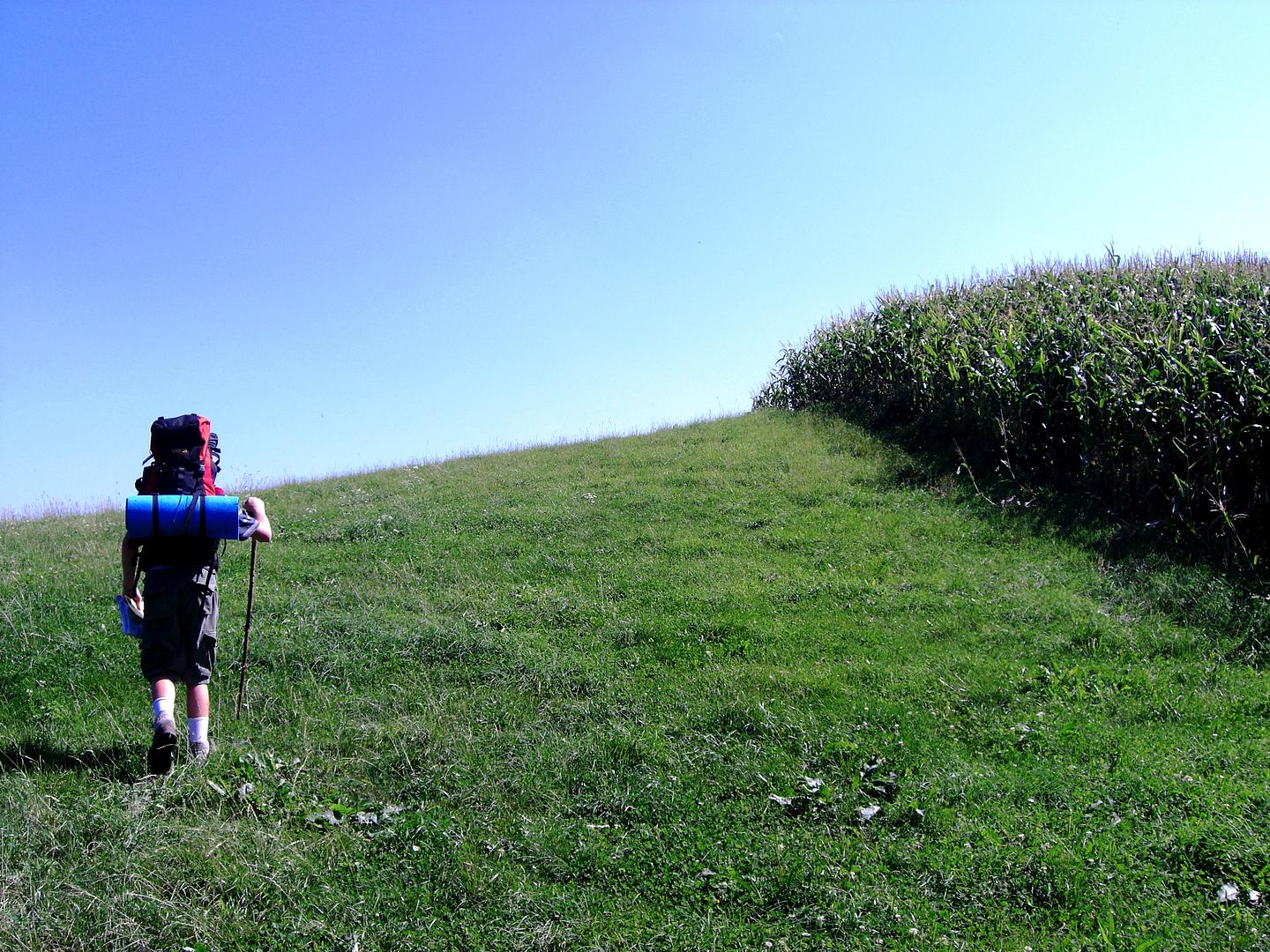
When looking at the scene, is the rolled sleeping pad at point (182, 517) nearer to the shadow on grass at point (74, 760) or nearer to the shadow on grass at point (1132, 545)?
the shadow on grass at point (74, 760)

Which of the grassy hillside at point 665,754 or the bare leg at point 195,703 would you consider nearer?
the grassy hillside at point 665,754

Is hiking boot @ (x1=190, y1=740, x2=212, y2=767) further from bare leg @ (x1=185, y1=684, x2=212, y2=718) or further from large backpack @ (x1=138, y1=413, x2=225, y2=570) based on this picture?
large backpack @ (x1=138, y1=413, x2=225, y2=570)

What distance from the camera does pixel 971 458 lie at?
46.4 feet

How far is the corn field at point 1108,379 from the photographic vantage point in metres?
10.4

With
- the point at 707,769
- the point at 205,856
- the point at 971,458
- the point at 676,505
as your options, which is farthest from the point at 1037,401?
the point at 205,856

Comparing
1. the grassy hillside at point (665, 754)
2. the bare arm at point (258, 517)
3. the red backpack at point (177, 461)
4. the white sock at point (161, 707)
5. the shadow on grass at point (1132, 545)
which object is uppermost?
the red backpack at point (177, 461)

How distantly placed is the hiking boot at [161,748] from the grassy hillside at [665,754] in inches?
7.1

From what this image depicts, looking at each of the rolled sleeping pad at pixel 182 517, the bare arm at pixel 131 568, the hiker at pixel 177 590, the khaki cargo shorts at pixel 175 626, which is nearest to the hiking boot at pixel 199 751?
the hiker at pixel 177 590

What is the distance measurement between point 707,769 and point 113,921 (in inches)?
145

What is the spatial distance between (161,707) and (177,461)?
173 centimetres

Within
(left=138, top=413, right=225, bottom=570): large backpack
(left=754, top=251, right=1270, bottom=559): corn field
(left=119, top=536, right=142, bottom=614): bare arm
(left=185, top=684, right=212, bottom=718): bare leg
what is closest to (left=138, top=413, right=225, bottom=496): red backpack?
(left=138, top=413, right=225, bottom=570): large backpack

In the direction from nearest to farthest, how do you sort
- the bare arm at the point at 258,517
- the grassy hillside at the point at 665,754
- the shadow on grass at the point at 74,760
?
the grassy hillside at the point at 665,754
the shadow on grass at the point at 74,760
the bare arm at the point at 258,517

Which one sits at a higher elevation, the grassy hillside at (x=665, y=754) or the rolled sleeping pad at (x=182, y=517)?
the rolled sleeping pad at (x=182, y=517)

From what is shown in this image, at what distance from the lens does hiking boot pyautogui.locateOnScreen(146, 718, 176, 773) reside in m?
5.91
